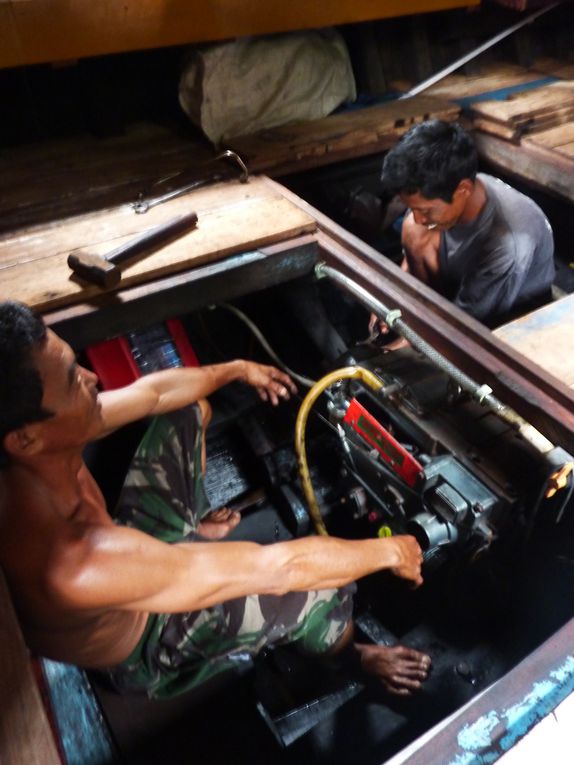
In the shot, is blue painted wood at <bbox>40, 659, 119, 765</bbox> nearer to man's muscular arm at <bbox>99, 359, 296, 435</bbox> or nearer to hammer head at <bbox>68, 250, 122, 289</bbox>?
man's muscular arm at <bbox>99, 359, 296, 435</bbox>

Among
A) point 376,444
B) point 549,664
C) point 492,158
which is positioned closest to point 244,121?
point 492,158

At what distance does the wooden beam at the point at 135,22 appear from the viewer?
2.50 meters

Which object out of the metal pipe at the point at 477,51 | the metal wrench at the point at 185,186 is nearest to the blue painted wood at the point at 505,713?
the metal wrench at the point at 185,186

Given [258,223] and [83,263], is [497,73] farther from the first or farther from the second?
[83,263]

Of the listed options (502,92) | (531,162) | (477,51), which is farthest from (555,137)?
(477,51)

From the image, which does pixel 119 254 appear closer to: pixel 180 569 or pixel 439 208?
pixel 180 569

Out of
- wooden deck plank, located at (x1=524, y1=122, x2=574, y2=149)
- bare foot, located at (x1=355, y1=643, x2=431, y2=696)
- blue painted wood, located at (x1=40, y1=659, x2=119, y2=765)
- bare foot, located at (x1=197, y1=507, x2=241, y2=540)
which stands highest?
wooden deck plank, located at (x1=524, y1=122, x2=574, y2=149)

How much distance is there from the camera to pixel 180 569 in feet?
→ 4.68

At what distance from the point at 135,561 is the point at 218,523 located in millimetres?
1191

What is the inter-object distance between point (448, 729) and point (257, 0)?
3286 mm

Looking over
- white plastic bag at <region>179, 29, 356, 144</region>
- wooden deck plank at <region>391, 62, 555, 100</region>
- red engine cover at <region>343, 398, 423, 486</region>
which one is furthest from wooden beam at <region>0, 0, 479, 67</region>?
red engine cover at <region>343, 398, 423, 486</region>

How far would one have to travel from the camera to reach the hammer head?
2.07 metres

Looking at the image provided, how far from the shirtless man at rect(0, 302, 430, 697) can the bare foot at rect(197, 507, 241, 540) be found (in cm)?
37

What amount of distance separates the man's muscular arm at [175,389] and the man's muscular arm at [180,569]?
67 cm
